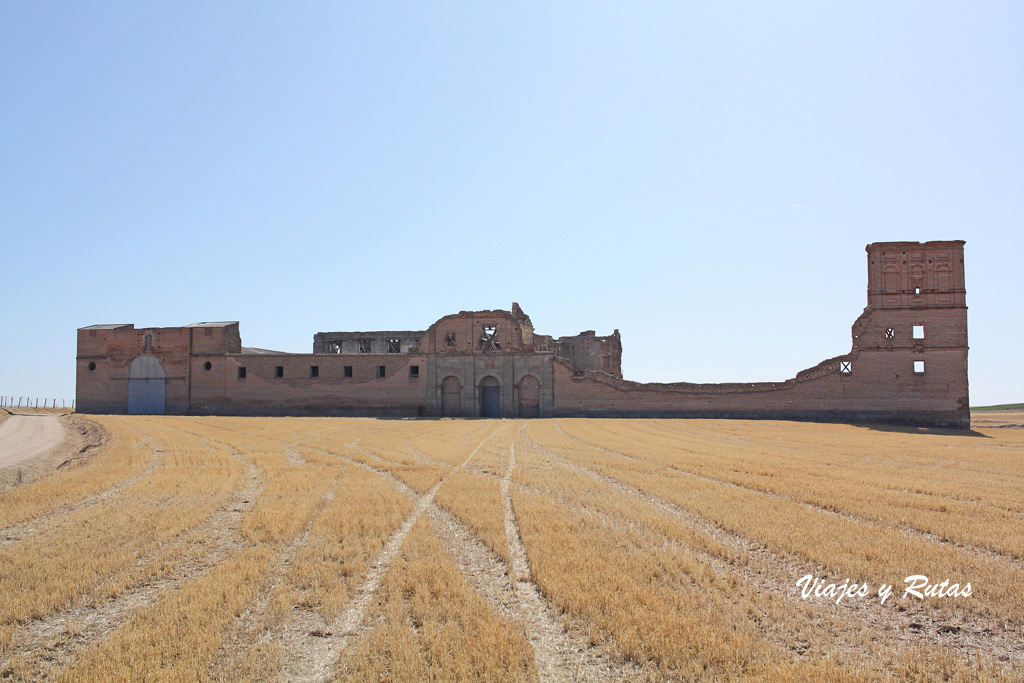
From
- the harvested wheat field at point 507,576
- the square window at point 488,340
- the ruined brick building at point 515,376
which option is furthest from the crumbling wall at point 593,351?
the harvested wheat field at point 507,576

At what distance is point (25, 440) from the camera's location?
20.4 meters

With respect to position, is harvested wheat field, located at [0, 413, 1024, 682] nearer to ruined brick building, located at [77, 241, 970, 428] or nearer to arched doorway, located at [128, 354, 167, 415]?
ruined brick building, located at [77, 241, 970, 428]

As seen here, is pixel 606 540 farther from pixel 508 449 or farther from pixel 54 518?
pixel 508 449

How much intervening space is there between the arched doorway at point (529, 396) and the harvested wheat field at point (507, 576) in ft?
88.9

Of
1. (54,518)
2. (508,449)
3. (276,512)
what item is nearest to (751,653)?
(276,512)

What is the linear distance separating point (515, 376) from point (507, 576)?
3485 cm

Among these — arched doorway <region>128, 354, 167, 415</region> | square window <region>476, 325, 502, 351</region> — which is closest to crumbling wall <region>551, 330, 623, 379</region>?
square window <region>476, 325, 502, 351</region>

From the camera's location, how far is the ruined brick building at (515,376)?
36.2 m

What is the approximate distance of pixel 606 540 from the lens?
8.22 m

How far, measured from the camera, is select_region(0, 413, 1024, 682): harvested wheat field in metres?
4.88

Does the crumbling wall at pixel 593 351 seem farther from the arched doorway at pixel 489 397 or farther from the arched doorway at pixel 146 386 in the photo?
the arched doorway at pixel 146 386

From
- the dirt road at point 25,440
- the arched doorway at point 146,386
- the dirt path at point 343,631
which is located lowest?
the dirt path at point 343,631

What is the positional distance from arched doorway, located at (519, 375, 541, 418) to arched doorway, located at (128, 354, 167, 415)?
2467 cm

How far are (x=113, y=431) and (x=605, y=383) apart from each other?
26.0 metres
